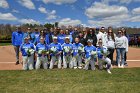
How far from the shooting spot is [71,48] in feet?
37.5

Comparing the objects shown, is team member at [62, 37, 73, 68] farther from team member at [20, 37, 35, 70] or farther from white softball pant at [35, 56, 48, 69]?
team member at [20, 37, 35, 70]

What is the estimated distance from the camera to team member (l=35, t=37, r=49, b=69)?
445 inches

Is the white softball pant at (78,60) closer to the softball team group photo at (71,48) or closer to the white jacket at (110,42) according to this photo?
the softball team group photo at (71,48)

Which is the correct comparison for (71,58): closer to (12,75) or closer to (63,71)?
(63,71)

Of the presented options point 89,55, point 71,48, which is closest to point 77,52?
point 71,48

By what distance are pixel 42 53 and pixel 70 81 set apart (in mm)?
2606

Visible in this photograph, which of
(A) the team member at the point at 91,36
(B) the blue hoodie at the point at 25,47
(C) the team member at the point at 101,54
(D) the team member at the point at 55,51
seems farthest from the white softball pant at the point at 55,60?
(C) the team member at the point at 101,54

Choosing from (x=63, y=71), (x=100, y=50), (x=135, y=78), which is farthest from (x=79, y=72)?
(x=135, y=78)

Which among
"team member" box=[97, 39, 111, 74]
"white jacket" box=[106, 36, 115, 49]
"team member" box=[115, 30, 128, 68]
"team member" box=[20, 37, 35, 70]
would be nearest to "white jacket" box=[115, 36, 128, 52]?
"team member" box=[115, 30, 128, 68]

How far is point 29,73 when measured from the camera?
406 inches

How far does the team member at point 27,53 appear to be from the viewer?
11.2 m

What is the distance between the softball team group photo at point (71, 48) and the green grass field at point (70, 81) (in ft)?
2.27

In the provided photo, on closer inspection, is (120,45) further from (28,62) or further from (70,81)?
(28,62)

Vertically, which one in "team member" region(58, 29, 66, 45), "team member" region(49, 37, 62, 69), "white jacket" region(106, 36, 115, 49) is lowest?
"team member" region(49, 37, 62, 69)
